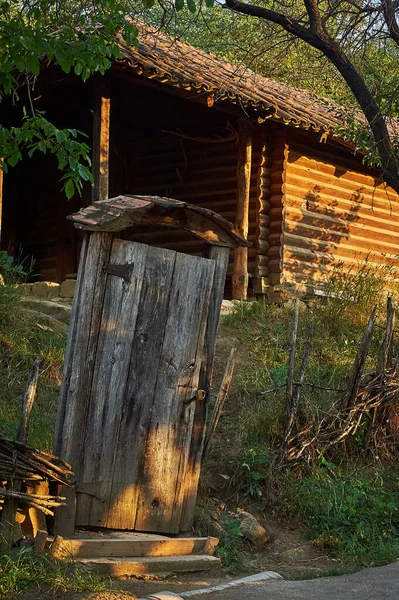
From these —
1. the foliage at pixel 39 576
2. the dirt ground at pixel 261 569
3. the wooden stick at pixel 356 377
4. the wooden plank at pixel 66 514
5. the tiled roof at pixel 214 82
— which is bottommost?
the dirt ground at pixel 261 569

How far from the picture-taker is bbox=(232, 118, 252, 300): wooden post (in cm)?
1261

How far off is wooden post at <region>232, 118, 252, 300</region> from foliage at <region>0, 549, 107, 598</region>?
7.66 m

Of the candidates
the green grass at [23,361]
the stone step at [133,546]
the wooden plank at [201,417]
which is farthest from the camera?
the green grass at [23,361]

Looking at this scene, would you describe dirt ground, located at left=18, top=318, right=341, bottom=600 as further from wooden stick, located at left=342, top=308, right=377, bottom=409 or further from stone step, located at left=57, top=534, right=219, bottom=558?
wooden stick, located at left=342, top=308, right=377, bottom=409

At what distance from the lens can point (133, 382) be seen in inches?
242

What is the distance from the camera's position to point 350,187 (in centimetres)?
1508

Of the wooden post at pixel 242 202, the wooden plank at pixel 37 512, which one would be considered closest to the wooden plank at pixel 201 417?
the wooden plank at pixel 37 512

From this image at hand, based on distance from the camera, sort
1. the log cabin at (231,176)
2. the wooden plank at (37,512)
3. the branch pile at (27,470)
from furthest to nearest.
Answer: the log cabin at (231,176), the wooden plank at (37,512), the branch pile at (27,470)

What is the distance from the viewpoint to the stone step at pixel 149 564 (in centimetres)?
545

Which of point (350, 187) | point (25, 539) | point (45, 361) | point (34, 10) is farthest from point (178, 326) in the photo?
point (350, 187)

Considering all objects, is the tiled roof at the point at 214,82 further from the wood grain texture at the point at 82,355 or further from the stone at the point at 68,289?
the wood grain texture at the point at 82,355

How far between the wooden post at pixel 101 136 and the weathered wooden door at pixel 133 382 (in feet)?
15.9

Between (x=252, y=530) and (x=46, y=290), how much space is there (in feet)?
19.5

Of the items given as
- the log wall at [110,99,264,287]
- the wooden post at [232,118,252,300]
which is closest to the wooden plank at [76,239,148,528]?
the wooden post at [232,118,252,300]
